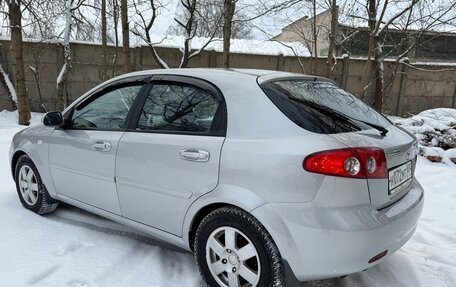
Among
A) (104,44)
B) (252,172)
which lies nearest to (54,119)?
(252,172)

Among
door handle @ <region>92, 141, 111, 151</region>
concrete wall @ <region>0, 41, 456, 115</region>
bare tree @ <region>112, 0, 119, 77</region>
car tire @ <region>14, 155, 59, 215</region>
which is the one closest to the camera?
door handle @ <region>92, 141, 111, 151</region>

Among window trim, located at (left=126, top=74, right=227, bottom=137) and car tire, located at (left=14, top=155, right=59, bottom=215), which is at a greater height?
window trim, located at (left=126, top=74, right=227, bottom=137)

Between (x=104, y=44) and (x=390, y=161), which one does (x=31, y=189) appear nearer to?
(x=390, y=161)

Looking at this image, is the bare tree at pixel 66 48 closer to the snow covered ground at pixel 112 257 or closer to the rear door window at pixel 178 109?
the snow covered ground at pixel 112 257

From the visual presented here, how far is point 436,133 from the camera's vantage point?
21.3 feet

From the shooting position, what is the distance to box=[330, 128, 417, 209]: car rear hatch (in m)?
2.11

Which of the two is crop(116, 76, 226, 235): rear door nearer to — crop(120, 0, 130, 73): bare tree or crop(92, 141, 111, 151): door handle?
crop(92, 141, 111, 151): door handle

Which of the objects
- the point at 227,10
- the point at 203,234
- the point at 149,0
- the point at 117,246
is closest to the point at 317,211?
the point at 203,234

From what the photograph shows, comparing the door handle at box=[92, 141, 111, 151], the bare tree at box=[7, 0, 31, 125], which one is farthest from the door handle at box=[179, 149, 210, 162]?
the bare tree at box=[7, 0, 31, 125]

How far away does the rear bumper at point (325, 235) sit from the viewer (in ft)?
6.54

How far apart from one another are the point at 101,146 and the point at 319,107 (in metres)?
1.72

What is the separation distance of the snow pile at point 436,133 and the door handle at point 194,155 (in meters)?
5.05

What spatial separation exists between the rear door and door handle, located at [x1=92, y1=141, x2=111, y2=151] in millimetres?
135

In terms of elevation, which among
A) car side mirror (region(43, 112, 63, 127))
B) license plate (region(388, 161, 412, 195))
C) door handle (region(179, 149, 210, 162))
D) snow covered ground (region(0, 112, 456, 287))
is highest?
car side mirror (region(43, 112, 63, 127))
